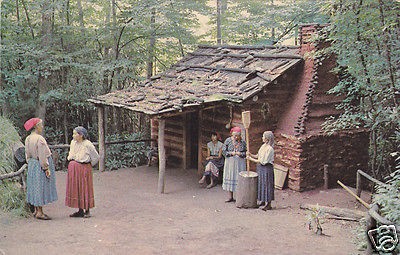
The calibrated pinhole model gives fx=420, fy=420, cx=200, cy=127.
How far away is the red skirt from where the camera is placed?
320 inches

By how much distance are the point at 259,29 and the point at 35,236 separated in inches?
563

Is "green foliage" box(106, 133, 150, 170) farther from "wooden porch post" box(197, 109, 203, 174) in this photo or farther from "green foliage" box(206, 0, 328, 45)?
"green foliage" box(206, 0, 328, 45)

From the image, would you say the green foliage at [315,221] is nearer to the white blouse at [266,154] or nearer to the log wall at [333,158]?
the white blouse at [266,154]

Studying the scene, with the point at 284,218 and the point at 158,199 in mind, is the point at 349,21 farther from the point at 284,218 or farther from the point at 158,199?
the point at 158,199

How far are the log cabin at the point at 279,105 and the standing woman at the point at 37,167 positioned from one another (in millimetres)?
3475

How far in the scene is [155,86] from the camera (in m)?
13.9

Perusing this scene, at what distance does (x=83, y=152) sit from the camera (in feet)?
26.4

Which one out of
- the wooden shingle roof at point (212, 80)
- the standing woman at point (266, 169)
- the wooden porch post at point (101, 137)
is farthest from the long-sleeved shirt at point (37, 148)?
the wooden porch post at point (101, 137)

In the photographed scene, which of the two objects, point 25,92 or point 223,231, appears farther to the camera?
point 25,92

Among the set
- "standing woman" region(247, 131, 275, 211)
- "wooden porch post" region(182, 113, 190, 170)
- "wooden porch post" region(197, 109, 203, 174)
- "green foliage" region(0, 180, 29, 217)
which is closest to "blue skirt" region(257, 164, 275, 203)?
"standing woman" region(247, 131, 275, 211)

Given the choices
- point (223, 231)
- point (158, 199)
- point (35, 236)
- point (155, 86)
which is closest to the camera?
point (35, 236)

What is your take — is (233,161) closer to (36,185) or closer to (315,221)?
(315,221)

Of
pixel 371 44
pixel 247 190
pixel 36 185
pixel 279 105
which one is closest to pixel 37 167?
pixel 36 185

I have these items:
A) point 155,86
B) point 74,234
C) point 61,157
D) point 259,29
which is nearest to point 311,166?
point 155,86
